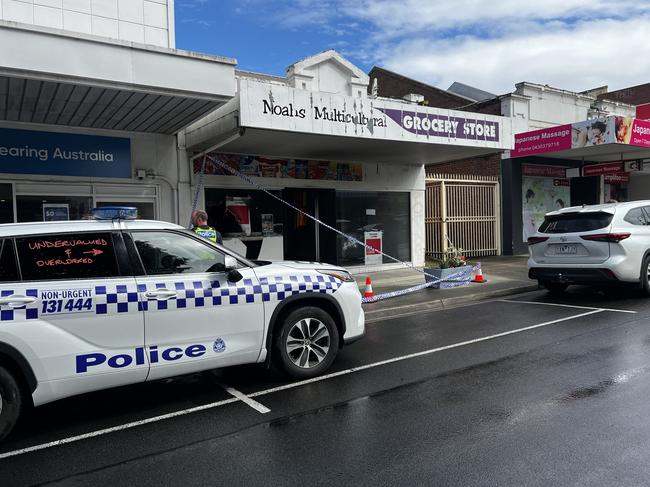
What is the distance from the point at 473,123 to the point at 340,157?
10.4 ft

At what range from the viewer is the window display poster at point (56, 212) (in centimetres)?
899

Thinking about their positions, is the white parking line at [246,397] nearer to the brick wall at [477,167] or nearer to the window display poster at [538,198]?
the brick wall at [477,167]

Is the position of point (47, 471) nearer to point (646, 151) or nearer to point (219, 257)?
point (219, 257)

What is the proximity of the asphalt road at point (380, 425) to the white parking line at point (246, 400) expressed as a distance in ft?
0.07

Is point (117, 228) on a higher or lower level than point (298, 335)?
higher

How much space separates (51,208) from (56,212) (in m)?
0.10

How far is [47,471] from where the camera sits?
349 cm

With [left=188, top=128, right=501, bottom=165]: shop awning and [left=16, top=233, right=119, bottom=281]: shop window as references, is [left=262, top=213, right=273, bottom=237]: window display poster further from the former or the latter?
[left=16, top=233, right=119, bottom=281]: shop window

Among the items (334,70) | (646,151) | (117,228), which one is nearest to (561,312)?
(117,228)

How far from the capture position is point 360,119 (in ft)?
30.6

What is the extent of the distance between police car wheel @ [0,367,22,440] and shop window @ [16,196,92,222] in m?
5.74

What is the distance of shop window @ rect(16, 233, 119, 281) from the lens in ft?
13.6

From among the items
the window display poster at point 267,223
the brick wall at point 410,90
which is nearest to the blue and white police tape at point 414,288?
the window display poster at point 267,223

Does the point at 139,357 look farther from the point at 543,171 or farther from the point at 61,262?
the point at 543,171
